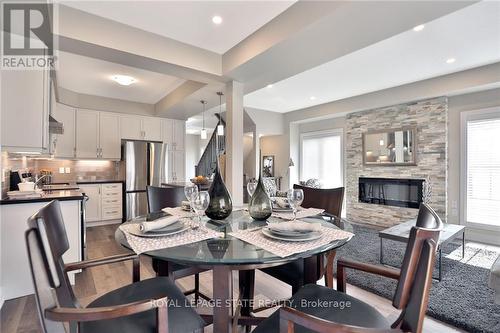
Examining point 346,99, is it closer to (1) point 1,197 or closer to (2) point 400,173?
(2) point 400,173

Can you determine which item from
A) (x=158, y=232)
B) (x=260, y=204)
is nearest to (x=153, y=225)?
(x=158, y=232)

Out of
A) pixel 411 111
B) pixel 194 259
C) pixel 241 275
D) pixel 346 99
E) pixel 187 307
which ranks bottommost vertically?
pixel 241 275

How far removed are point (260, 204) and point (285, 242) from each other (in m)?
0.47

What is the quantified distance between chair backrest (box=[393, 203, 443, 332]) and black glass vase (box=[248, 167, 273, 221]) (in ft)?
2.84

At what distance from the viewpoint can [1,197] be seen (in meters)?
2.25

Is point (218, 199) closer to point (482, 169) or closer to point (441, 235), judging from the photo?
point (441, 235)

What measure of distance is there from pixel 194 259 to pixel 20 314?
2.11m

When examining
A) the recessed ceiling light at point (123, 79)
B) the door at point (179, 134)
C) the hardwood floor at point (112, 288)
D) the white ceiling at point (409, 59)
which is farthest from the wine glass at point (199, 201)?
the door at point (179, 134)

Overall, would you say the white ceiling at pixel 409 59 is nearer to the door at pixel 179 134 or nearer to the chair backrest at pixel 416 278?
the door at pixel 179 134

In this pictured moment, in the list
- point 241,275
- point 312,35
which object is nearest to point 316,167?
point 312,35

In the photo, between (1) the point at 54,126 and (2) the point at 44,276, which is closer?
(2) the point at 44,276

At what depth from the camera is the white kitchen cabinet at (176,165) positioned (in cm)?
586

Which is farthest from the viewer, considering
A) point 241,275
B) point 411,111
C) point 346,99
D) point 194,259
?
point 346,99

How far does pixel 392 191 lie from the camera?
16.3 ft
